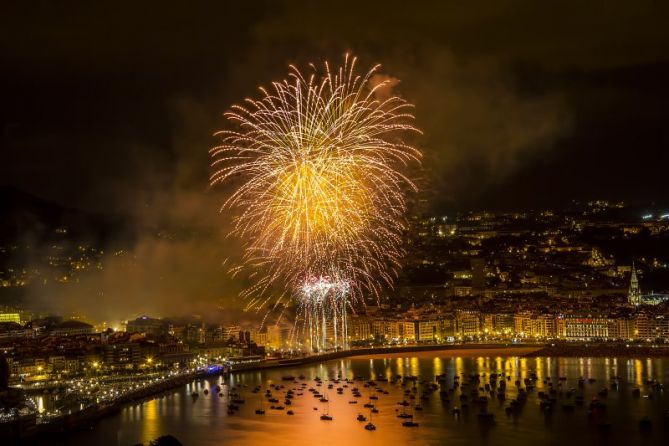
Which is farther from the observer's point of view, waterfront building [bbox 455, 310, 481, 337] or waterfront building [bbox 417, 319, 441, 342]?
waterfront building [bbox 455, 310, 481, 337]

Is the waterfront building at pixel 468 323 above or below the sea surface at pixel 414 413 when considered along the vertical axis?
above

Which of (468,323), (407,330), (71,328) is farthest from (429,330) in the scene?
(71,328)

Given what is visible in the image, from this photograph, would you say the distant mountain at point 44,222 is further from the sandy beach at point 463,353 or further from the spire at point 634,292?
the spire at point 634,292

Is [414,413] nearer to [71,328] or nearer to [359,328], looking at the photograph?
[359,328]

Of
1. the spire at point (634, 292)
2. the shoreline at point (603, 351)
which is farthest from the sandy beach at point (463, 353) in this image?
the spire at point (634, 292)

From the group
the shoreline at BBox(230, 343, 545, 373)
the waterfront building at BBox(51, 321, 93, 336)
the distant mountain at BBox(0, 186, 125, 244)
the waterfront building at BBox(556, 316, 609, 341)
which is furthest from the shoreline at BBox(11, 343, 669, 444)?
the distant mountain at BBox(0, 186, 125, 244)

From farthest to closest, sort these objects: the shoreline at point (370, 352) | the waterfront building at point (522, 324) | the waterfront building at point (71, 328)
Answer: the waterfront building at point (522, 324) < the waterfront building at point (71, 328) < the shoreline at point (370, 352)

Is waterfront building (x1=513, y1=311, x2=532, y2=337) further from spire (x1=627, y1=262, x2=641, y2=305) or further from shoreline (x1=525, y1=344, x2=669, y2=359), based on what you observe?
spire (x1=627, y1=262, x2=641, y2=305)

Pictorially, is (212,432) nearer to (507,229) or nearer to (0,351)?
(0,351)

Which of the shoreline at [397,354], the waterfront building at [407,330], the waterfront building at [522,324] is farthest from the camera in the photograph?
the waterfront building at [522,324]
